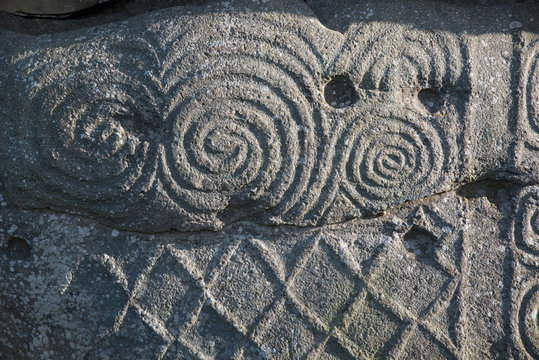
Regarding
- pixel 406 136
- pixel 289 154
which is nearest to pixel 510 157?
pixel 406 136

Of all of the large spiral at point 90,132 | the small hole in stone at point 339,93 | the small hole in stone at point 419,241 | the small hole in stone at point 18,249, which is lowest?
the small hole in stone at point 18,249

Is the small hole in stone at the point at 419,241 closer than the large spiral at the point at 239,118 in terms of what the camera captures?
No

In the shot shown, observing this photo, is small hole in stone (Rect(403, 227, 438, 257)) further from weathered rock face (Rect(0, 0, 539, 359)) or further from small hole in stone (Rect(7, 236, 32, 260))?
small hole in stone (Rect(7, 236, 32, 260))

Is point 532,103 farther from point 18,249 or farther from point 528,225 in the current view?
point 18,249

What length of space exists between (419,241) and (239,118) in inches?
33.2

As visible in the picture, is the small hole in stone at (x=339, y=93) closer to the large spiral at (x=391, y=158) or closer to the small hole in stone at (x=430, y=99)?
the large spiral at (x=391, y=158)

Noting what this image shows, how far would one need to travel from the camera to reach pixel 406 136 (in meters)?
2.04

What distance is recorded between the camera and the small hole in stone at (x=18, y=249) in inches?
81.4

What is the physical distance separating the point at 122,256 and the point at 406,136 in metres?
1.14

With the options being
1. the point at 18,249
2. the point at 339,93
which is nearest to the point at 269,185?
the point at 339,93

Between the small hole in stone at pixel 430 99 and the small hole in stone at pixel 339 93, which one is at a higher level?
the small hole in stone at pixel 430 99

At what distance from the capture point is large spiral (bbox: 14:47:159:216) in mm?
1954

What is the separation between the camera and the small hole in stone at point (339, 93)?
6.75ft

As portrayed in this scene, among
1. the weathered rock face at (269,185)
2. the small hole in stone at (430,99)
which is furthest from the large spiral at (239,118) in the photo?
the small hole in stone at (430,99)
